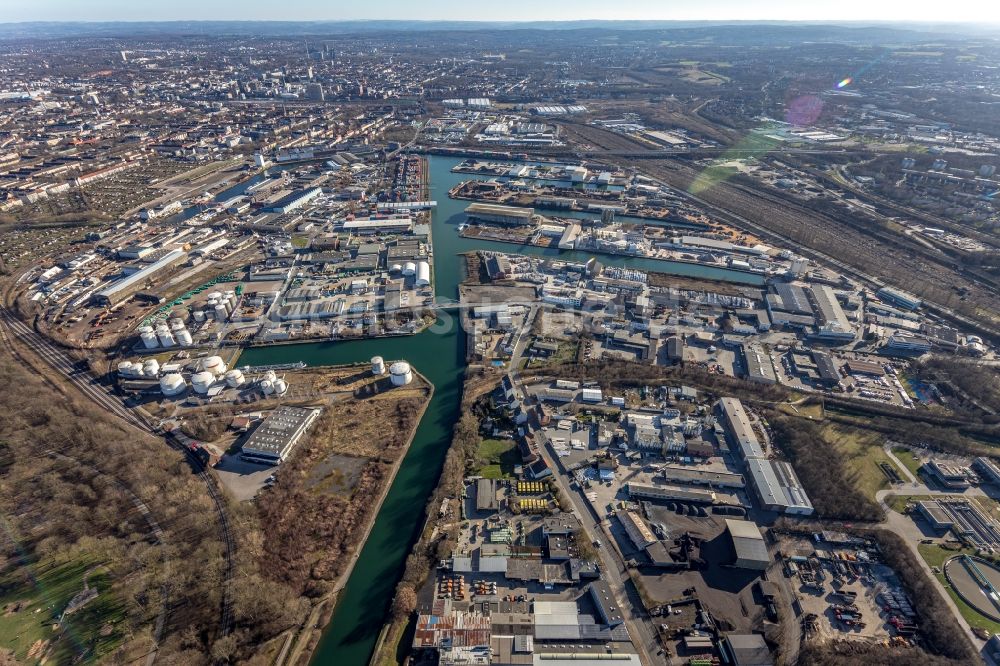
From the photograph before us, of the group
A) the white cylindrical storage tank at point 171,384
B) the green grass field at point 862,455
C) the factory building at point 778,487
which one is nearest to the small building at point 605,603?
the factory building at point 778,487

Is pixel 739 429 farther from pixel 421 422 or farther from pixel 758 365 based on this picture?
pixel 421 422

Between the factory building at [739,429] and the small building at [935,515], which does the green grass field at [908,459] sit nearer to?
the small building at [935,515]

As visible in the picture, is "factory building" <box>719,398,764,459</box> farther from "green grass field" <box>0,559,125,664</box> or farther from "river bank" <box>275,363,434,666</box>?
"green grass field" <box>0,559,125,664</box>

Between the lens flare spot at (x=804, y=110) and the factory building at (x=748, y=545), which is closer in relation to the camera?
the factory building at (x=748, y=545)

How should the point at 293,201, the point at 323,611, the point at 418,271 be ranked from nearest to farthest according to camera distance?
the point at 323,611
the point at 418,271
the point at 293,201

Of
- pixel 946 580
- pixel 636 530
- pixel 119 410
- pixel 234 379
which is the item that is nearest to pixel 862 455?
pixel 946 580
